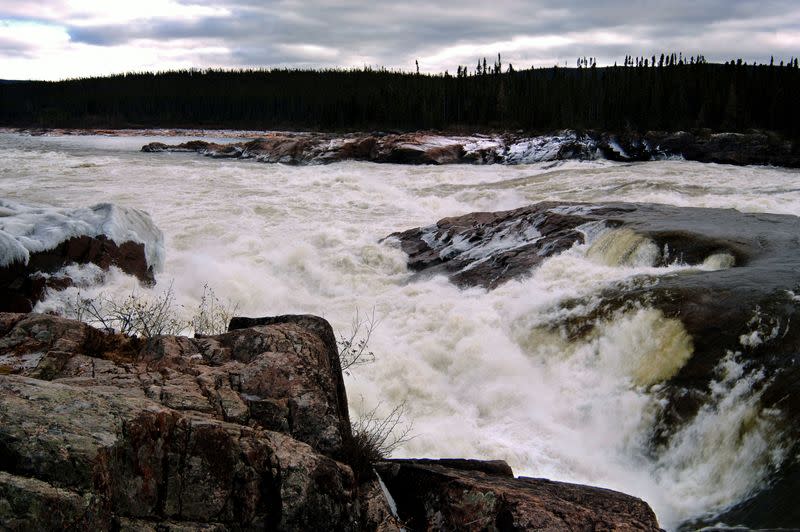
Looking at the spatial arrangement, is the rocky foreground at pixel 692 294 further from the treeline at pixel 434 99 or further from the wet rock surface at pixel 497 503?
the treeline at pixel 434 99

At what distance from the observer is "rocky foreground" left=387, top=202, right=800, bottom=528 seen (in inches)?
291

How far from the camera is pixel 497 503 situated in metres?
4.49

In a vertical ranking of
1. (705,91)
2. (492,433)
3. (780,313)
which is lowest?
(492,433)

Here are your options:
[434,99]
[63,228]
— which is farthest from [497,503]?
[434,99]

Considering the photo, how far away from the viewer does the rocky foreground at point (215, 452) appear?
320 cm

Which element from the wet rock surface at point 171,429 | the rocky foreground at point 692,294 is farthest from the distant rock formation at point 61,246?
the rocky foreground at point 692,294

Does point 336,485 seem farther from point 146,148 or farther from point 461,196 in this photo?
point 146,148

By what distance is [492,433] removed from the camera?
8281 mm

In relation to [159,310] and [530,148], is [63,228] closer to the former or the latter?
[159,310]

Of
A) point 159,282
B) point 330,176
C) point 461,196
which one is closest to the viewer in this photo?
point 159,282

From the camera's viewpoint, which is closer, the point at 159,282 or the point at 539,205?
the point at 159,282

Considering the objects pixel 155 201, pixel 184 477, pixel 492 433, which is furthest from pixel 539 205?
pixel 184 477

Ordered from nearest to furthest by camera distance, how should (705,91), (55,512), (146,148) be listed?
(55,512) → (146,148) → (705,91)

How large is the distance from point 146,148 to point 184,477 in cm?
5398
